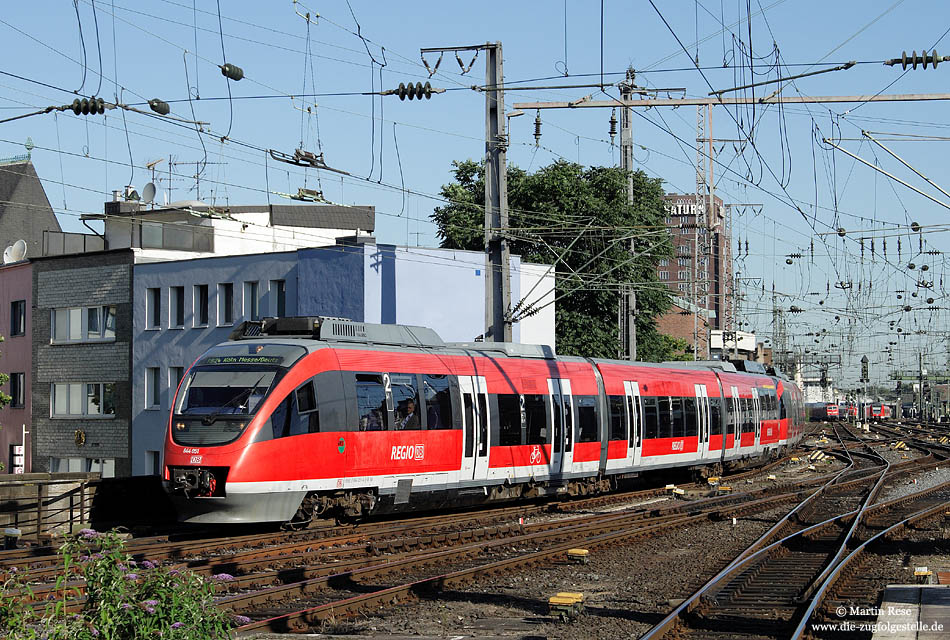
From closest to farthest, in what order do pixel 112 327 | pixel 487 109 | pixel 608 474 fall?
pixel 608 474 < pixel 487 109 < pixel 112 327

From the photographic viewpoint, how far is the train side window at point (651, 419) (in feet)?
94.0

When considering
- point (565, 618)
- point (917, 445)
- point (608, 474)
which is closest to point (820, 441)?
point (917, 445)

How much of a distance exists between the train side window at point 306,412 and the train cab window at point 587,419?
865cm

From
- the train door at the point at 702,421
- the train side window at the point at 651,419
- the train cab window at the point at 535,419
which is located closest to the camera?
the train cab window at the point at 535,419

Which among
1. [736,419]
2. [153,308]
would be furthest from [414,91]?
[153,308]

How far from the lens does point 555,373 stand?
25.0 m

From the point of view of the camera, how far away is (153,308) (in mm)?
44906

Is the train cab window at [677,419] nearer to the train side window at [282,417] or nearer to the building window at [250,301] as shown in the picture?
the train side window at [282,417]

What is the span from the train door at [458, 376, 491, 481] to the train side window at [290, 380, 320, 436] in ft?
13.1

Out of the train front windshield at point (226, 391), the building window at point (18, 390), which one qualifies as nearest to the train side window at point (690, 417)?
the train front windshield at point (226, 391)

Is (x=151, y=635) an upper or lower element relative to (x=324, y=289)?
lower

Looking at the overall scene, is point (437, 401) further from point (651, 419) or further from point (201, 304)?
point (201, 304)

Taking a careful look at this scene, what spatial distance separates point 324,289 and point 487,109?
11833mm

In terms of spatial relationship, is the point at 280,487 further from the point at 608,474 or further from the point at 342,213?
the point at 342,213
